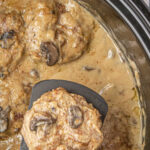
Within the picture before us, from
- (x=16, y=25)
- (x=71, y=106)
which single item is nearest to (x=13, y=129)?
(x=71, y=106)

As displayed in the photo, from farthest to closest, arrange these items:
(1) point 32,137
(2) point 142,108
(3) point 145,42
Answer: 1. (2) point 142,108
2. (3) point 145,42
3. (1) point 32,137

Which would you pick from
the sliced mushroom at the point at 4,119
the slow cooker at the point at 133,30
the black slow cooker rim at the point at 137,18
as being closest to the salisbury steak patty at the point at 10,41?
the sliced mushroom at the point at 4,119

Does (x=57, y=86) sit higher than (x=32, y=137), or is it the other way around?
(x=57, y=86)

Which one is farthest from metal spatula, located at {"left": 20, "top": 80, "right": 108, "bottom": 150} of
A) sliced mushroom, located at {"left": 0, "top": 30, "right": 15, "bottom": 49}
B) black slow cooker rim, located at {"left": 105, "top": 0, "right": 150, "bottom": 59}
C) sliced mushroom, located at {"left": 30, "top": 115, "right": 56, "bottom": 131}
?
black slow cooker rim, located at {"left": 105, "top": 0, "right": 150, "bottom": 59}

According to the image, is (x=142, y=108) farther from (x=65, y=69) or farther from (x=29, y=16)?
(x=29, y=16)

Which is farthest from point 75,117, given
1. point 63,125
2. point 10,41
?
point 10,41

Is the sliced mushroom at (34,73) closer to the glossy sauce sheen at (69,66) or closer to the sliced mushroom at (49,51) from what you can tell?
the glossy sauce sheen at (69,66)

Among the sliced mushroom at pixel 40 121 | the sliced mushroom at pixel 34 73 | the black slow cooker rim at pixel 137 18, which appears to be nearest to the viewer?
the sliced mushroom at pixel 40 121

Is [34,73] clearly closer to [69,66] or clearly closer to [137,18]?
[69,66]
